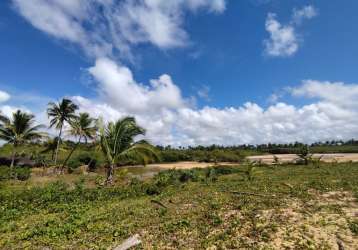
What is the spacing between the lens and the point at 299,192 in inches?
406

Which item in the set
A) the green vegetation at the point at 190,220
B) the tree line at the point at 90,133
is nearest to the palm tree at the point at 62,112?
the tree line at the point at 90,133

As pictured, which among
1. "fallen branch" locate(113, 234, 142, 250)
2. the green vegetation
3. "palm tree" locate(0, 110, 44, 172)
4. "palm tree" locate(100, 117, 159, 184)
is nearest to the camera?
"fallen branch" locate(113, 234, 142, 250)

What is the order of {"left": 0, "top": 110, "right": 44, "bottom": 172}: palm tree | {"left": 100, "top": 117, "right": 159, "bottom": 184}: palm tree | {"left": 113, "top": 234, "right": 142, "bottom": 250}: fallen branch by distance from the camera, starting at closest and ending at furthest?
{"left": 113, "top": 234, "right": 142, "bottom": 250}: fallen branch → {"left": 100, "top": 117, "right": 159, "bottom": 184}: palm tree → {"left": 0, "top": 110, "right": 44, "bottom": 172}: palm tree

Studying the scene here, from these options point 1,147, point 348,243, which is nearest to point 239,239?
point 348,243

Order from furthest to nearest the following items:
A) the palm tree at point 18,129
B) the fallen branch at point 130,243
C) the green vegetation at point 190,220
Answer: the palm tree at point 18,129
the green vegetation at point 190,220
the fallen branch at point 130,243

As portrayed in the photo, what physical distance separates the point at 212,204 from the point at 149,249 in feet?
11.2

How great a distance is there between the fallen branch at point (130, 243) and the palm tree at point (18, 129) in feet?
76.2

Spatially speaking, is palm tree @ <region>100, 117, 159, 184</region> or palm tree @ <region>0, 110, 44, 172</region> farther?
palm tree @ <region>0, 110, 44, 172</region>

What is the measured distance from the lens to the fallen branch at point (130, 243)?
5697 mm

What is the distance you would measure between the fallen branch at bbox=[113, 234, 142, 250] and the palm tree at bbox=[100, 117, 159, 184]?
953cm

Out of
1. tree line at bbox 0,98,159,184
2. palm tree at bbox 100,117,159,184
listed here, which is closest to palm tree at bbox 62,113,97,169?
tree line at bbox 0,98,159,184

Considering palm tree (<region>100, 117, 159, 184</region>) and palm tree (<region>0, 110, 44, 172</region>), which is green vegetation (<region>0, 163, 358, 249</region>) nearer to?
palm tree (<region>100, 117, 159, 184</region>)

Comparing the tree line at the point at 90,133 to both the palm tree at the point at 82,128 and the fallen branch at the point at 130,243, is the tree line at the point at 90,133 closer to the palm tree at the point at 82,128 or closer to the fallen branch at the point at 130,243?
the palm tree at the point at 82,128

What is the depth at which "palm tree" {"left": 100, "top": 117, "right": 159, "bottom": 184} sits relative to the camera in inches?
602
